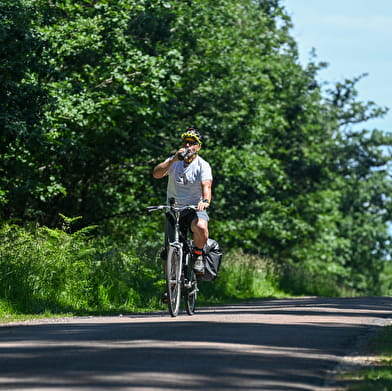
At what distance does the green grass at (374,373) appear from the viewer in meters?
6.45

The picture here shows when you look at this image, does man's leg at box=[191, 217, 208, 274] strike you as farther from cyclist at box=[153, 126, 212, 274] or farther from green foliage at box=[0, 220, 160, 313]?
green foliage at box=[0, 220, 160, 313]

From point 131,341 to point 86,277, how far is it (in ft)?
23.2

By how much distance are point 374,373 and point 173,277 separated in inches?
211

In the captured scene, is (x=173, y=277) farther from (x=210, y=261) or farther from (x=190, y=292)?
(x=210, y=261)

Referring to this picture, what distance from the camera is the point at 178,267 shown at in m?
12.3

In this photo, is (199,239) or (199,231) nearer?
(199,231)

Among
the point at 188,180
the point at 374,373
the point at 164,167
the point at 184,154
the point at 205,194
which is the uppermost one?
the point at 184,154

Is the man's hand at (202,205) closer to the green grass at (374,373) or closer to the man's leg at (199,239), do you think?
the man's leg at (199,239)

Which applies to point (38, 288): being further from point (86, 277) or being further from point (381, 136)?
point (381, 136)

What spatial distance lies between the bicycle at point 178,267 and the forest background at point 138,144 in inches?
89.3

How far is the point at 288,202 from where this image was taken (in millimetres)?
40062

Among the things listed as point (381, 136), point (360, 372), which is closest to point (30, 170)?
point (360, 372)

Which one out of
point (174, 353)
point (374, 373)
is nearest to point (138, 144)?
point (174, 353)

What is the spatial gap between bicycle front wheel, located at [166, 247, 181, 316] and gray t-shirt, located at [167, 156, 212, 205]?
69cm
